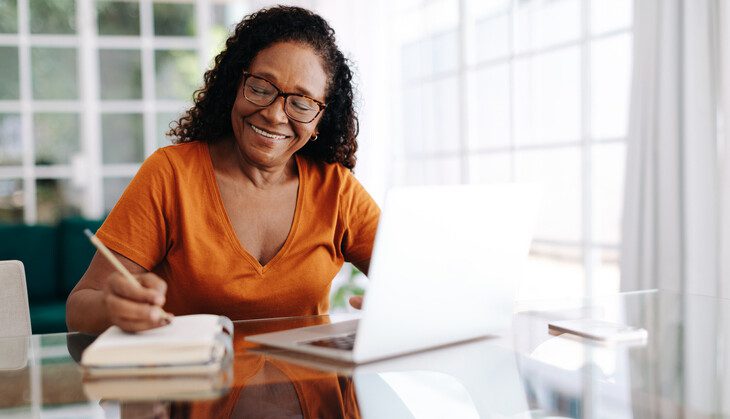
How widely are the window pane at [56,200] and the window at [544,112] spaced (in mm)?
2253

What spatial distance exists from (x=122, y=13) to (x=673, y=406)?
184 inches

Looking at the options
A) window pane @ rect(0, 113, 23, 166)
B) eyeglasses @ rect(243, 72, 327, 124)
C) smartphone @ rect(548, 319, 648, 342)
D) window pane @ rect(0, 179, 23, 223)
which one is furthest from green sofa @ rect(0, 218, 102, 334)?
smartphone @ rect(548, 319, 648, 342)

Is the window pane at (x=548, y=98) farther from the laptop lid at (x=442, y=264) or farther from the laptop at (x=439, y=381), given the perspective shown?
the laptop at (x=439, y=381)

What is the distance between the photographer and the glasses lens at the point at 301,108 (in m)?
1.79

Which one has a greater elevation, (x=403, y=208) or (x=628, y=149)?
(x=628, y=149)

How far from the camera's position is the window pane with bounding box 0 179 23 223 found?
15.5ft

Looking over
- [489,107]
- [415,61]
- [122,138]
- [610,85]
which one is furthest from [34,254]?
[610,85]

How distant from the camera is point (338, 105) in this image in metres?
2.07

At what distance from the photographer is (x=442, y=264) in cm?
119

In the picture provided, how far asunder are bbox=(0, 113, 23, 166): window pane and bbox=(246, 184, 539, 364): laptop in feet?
13.0


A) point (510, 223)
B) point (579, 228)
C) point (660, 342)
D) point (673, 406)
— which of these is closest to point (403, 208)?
point (510, 223)

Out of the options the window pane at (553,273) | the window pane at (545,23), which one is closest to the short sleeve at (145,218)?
the window pane at (553,273)

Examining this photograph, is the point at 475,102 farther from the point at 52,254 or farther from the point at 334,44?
the point at 52,254

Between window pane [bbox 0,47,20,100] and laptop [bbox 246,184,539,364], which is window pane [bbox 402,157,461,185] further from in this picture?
laptop [bbox 246,184,539,364]
